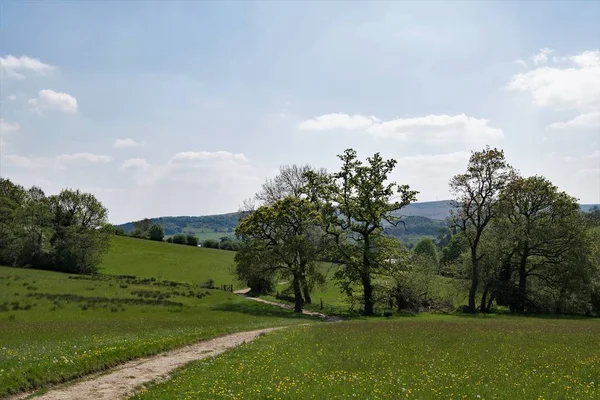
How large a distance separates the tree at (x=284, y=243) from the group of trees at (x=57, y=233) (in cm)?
4654

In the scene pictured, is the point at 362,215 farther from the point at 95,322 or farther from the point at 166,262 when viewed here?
the point at 166,262

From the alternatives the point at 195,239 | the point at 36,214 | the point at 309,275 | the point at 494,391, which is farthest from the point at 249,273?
the point at 195,239

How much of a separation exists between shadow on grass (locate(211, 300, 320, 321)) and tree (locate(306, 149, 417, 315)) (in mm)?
7339

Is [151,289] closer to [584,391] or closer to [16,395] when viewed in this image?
[16,395]

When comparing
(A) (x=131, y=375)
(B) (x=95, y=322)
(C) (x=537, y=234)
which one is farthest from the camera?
(C) (x=537, y=234)

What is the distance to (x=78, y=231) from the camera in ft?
287

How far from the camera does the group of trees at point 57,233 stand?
79750mm

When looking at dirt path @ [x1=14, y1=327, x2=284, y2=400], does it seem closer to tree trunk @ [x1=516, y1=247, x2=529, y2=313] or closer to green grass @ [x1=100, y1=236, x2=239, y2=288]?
tree trunk @ [x1=516, y1=247, x2=529, y2=313]

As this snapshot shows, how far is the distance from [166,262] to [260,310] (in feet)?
183

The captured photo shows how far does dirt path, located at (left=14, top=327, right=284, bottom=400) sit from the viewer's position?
1370cm

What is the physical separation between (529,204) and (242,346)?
4775cm

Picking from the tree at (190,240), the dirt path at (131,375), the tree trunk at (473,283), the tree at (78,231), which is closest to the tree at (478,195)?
the tree trunk at (473,283)

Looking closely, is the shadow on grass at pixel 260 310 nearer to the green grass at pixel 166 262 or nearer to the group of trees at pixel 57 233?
the green grass at pixel 166 262

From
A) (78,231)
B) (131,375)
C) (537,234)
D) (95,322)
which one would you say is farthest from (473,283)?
(78,231)
